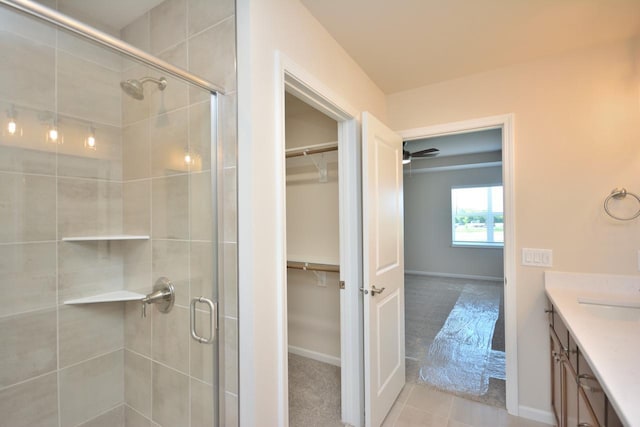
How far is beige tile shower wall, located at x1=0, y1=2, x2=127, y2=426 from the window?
21.2 feet

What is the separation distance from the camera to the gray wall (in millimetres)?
6254

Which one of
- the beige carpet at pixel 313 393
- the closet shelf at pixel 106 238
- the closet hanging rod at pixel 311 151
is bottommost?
the beige carpet at pixel 313 393

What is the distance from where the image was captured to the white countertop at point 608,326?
81 cm

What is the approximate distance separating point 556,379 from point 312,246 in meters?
1.95

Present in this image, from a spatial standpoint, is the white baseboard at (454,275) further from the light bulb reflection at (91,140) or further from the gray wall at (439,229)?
the light bulb reflection at (91,140)

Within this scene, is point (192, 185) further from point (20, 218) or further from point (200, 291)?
point (20, 218)

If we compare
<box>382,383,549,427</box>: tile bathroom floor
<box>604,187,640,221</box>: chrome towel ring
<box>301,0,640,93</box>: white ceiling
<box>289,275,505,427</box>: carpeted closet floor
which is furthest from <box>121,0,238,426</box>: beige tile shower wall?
<box>604,187,640,221</box>: chrome towel ring

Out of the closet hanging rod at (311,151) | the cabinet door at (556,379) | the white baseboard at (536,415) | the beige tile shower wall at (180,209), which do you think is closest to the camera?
the beige tile shower wall at (180,209)

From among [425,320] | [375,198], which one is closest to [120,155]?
[375,198]

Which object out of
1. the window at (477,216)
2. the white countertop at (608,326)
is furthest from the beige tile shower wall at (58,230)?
the window at (477,216)

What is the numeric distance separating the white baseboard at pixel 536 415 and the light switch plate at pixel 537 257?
998mm

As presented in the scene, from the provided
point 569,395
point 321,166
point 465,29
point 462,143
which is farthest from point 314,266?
point 462,143

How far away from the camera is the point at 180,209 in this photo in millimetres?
1390

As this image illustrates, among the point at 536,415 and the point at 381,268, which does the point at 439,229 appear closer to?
the point at 536,415
